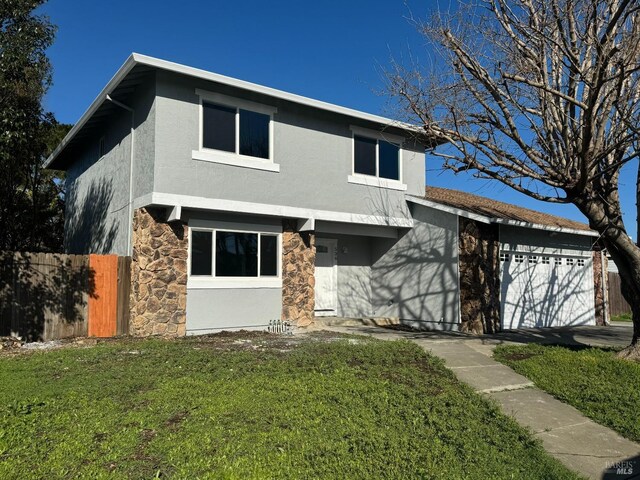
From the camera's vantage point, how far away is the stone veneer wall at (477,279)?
1317 centimetres

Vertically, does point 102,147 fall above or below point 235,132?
above

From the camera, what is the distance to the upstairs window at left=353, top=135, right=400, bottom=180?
46.7ft

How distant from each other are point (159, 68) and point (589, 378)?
991cm

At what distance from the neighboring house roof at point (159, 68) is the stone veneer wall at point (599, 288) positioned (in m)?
9.79

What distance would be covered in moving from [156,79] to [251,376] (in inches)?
279

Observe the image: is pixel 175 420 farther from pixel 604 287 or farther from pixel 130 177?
pixel 604 287

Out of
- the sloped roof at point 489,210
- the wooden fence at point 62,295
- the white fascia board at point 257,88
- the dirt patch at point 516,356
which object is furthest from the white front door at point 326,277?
the dirt patch at point 516,356

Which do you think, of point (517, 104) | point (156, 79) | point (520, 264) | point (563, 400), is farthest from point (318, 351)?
point (520, 264)

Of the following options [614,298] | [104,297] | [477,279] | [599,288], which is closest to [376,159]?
[477,279]

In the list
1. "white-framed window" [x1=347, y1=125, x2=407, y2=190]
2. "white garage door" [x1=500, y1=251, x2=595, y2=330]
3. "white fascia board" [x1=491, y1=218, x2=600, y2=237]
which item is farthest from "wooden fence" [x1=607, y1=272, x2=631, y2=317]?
"white-framed window" [x1=347, y1=125, x2=407, y2=190]

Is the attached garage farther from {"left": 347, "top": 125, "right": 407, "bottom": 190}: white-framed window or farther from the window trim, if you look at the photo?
the window trim

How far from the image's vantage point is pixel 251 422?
5055mm

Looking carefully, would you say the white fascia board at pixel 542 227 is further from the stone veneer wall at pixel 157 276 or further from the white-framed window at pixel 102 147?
the white-framed window at pixel 102 147

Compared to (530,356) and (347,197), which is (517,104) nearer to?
(530,356)
